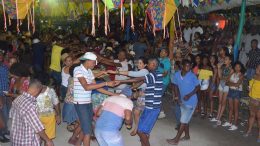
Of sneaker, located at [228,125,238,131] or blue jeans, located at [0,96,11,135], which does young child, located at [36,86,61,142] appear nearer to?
blue jeans, located at [0,96,11,135]

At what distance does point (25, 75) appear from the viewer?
18.3ft

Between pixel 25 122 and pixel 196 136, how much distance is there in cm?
438

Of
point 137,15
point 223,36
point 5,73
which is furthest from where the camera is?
point 137,15

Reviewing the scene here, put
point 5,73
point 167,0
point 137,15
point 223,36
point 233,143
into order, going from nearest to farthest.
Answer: point 5,73, point 233,143, point 167,0, point 223,36, point 137,15

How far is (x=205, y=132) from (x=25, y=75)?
13.5ft

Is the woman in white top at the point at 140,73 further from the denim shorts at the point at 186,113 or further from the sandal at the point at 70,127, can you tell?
the sandal at the point at 70,127

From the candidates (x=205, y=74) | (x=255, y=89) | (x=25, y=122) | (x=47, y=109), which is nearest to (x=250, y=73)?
(x=205, y=74)

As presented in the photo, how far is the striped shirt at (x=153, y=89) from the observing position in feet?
19.2

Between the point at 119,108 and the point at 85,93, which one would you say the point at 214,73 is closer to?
the point at 85,93

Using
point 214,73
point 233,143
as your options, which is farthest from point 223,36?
point 233,143

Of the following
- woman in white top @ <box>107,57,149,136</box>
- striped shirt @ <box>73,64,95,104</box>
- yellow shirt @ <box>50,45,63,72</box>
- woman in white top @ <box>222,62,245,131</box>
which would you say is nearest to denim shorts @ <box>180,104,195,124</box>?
woman in white top @ <box>107,57,149,136</box>

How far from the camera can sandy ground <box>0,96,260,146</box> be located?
709 cm

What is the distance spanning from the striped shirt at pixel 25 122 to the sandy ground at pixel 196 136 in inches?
110

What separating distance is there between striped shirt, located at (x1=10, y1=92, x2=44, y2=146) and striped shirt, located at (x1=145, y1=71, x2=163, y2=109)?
2.23 meters
